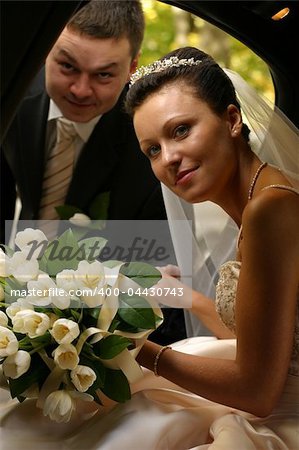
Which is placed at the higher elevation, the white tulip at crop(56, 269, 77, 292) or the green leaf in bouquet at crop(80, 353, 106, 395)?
the white tulip at crop(56, 269, 77, 292)

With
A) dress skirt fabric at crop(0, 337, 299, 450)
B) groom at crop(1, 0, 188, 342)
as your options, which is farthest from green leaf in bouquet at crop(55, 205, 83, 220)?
dress skirt fabric at crop(0, 337, 299, 450)

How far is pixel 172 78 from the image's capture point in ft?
5.68

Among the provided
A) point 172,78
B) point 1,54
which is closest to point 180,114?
point 172,78

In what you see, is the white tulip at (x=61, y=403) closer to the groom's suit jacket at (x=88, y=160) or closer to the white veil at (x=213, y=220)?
the white veil at (x=213, y=220)

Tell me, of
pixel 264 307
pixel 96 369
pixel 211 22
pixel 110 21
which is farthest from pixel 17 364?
pixel 110 21

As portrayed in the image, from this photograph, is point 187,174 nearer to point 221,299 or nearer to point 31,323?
point 221,299

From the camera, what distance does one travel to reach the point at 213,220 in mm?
2182

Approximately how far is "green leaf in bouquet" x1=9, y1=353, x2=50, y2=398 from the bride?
10cm

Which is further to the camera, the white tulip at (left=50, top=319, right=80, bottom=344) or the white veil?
the white veil

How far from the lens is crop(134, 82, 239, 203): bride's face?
5.46 feet

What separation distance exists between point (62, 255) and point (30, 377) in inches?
9.3

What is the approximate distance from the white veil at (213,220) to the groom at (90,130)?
22cm

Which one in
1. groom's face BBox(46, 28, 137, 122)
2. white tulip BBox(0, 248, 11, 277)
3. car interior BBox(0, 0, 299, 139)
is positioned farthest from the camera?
groom's face BBox(46, 28, 137, 122)

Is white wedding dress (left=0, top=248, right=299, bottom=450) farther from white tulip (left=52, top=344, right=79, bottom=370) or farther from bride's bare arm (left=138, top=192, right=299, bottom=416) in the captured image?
white tulip (left=52, top=344, right=79, bottom=370)
